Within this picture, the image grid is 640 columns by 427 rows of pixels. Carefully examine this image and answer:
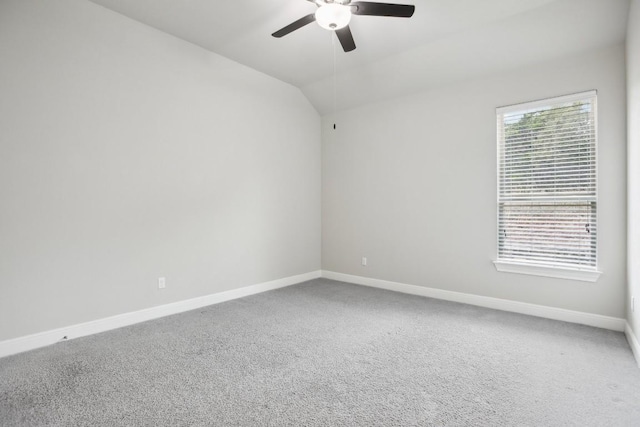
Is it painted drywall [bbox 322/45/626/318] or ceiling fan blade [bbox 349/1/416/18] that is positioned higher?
ceiling fan blade [bbox 349/1/416/18]

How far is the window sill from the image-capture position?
10.1 feet

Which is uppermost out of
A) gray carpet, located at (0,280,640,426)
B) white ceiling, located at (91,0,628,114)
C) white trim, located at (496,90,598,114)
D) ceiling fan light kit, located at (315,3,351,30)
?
white ceiling, located at (91,0,628,114)

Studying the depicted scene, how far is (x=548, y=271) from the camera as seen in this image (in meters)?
3.31

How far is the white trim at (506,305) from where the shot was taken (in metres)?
3.04

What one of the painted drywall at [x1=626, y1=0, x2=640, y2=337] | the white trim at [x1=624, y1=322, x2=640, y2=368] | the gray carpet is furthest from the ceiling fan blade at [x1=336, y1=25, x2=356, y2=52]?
the white trim at [x1=624, y1=322, x2=640, y2=368]

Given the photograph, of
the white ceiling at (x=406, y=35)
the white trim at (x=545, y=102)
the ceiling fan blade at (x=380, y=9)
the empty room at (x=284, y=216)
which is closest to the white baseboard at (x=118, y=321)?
the empty room at (x=284, y=216)

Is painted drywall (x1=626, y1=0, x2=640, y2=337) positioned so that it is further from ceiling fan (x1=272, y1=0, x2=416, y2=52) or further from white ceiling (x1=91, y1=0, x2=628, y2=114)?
ceiling fan (x1=272, y1=0, x2=416, y2=52)

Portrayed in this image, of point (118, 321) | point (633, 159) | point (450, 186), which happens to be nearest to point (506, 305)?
point (450, 186)

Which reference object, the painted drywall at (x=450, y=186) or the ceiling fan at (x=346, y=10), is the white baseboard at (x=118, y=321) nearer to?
the painted drywall at (x=450, y=186)

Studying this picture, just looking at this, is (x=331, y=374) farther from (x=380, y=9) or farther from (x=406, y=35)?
(x=406, y=35)

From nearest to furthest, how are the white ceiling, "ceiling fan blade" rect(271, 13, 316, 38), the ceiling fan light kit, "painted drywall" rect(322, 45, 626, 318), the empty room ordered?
the empty room
the ceiling fan light kit
"ceiling fan blade" rect(271, 13, 316, 38)
the white ceiling
"painted drywall" rect(322, 45, 626, 318)

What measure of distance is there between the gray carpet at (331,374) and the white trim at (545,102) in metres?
2.21

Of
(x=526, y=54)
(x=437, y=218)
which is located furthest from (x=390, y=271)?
(x=526, y=54)

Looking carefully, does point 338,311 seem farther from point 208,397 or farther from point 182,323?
point 208,397
